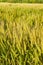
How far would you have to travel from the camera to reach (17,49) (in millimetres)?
1509

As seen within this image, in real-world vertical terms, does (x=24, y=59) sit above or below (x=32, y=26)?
below

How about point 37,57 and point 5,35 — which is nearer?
point 37,57

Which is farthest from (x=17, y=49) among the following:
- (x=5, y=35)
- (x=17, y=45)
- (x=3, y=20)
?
(x=3, y=20)

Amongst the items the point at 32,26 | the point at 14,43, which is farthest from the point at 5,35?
the point at 32,26

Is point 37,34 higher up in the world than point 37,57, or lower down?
higher up

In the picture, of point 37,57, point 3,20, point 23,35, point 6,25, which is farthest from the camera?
point 3,20

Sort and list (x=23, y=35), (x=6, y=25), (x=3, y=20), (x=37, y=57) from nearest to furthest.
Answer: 1. (x=37, y=57)
2. (x=23, y=35)
3. (x=6, y=25)
4. (x=3, y=20)

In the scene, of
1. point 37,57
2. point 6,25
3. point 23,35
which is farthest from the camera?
point 6,25

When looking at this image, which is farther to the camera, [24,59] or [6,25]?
[6,25]

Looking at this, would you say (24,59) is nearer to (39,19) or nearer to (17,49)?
(17,49)

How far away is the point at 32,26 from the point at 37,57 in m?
0.29

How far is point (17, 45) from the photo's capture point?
4.89ft

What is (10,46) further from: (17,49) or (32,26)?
(32,26)

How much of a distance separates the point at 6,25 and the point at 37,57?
379mm
